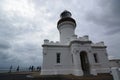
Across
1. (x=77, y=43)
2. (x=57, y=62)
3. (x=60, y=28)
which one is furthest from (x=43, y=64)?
(x=60, y=28)

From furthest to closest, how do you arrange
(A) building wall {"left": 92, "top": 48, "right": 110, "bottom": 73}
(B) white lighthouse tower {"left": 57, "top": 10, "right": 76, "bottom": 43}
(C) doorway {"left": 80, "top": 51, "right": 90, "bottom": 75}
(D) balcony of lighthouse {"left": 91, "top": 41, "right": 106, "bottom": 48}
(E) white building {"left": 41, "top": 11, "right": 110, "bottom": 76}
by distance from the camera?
(B) white lighthouse tower {"left": 57, "top": 10, "right": 76, "bottom": 43} < (D) balcony of lighthouse {"left": 91, "top": 41, "right": 106, "bottom": 48} < (A) building wall {"left": 92, "top": 48, "right": 110, "bottom": 73} < (C) doorway {"left": 80, "top": 51, "right": 90, "bottom": 75} < (E) white building {"left": 41, "top": 11, "right": 110, "bottom": 76}

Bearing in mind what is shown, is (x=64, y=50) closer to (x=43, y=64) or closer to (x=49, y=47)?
(x=49, y=47)

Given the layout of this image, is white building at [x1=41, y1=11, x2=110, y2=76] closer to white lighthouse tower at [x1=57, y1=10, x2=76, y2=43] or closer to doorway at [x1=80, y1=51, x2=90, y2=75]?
doorway at [x1=80, y1=51, x2=90, y2=75]

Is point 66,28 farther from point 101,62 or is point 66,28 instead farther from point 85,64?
point 101,62

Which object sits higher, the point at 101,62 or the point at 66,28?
the point at 66,28

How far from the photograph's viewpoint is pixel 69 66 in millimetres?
14820

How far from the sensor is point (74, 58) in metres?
13.9

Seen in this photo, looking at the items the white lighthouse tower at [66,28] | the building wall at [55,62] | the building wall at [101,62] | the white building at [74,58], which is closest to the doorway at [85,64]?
the white building at [74,58]

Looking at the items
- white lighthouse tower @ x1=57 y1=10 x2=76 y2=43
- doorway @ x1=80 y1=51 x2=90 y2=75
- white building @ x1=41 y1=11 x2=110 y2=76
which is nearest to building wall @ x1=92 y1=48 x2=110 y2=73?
white building @ x1=41 y1=11 x2=110 y2=76

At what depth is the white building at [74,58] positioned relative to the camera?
13766mm

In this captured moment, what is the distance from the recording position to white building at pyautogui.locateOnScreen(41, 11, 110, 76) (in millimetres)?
13766

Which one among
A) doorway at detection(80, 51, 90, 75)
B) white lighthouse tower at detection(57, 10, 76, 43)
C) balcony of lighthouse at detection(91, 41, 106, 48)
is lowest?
doorway at detection(80, 51, 90, 75)

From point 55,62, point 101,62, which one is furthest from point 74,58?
point 101,62

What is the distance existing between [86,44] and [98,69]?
5.23 m
